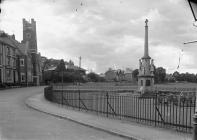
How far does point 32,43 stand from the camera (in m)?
85.0

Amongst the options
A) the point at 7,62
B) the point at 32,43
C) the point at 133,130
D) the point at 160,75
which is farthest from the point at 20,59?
the point at 133,130

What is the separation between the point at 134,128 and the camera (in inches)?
464

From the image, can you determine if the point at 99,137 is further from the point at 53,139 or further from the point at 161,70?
the point at 161,70

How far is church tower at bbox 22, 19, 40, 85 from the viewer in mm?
82688

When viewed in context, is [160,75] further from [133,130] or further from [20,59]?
[133,130]

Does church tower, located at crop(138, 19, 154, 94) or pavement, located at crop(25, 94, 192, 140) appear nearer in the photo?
pavement, located at crop(25, 94, 192, 140)

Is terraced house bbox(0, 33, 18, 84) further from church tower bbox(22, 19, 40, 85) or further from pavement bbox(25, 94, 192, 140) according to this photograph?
pavement bbox(25, 94, 192, 140)

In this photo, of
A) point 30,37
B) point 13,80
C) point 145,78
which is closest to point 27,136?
point 145,78

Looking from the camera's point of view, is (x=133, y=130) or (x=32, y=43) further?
(x=32, y=43)

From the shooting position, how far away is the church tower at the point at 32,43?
3255 inches

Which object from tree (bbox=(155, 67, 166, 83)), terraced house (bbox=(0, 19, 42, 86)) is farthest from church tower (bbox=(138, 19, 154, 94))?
tree (bbox=(155, 67, 166, 83))

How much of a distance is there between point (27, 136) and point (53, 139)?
43.9 inches

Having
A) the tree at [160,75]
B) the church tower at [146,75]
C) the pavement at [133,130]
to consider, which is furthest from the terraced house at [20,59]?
the tree at [160,75]

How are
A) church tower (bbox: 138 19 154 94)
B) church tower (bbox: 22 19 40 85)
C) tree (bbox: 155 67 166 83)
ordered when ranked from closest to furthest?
1. church tower (bbox: 138 19 154 94)
2. church tower (bbox: 22 19 40 85)
3. tree (bbox: 155 67 166 83)
